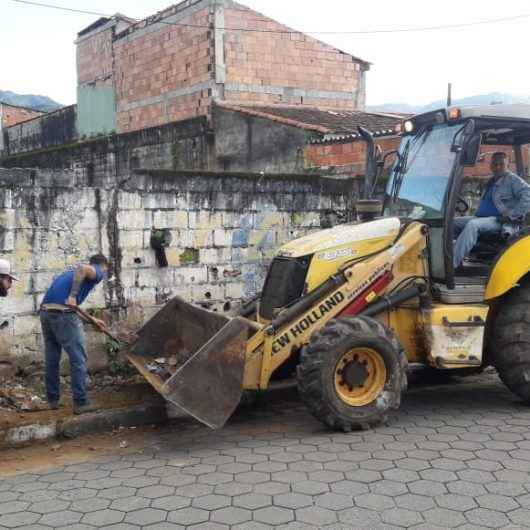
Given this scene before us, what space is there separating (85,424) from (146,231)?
224 centimetres

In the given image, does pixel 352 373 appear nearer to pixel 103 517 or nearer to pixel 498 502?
pixel 498 502

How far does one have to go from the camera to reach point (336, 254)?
5.29m

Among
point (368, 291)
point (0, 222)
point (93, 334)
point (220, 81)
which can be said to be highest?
point (220, 81)

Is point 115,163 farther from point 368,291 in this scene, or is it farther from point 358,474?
point 358,474

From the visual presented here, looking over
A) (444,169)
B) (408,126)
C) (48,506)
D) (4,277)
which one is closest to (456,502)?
(48,506)

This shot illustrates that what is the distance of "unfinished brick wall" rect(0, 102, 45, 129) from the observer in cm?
2775

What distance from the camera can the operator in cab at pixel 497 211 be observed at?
5504 millimetres

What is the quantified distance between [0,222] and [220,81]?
423 inches

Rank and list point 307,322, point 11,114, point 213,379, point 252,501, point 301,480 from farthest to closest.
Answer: point 11,114 → point 307,322 → point 213,379 → point 301,480 → point 252,501

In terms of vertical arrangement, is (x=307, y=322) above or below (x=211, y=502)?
above

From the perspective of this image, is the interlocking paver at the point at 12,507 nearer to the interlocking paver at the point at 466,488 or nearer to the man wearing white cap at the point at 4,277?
the man wearing white cap at the point at 4,277

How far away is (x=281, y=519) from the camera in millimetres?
3541

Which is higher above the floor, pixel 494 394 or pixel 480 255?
pixel 480 255

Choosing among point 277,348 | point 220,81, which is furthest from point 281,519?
point 220,81
